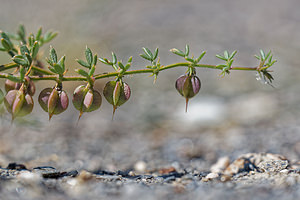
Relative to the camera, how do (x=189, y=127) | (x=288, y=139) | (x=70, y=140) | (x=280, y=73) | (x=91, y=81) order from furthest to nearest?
(x=280, y=73) < (x=189, y=127) < (x=70, y=140) < (x=288, y=139) < (x=91, y=81)

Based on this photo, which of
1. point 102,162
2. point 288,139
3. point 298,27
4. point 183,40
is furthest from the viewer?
point 298,27

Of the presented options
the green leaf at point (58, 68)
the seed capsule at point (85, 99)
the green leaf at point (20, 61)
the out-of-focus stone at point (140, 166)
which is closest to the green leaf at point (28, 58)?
the green leaf at point (20, 61)

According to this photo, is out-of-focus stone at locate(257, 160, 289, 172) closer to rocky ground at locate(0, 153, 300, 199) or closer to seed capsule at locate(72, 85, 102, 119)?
rocky ground at locate(0, 153, 300, 199)

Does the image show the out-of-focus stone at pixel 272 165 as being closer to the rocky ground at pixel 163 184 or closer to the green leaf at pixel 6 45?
the rocky ground at pixel 163 184

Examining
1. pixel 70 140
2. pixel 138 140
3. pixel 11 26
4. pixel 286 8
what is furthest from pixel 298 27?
pixel 11 26

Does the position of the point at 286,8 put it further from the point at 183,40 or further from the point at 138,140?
the point at 138,140

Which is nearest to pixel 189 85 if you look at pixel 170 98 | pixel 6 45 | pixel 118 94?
pixel 118 94

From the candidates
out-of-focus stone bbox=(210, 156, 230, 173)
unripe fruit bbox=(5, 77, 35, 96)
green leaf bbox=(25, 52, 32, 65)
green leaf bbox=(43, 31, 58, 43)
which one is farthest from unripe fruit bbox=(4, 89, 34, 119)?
out-of-focus stone bbox=(210, 156, 230, 173)
